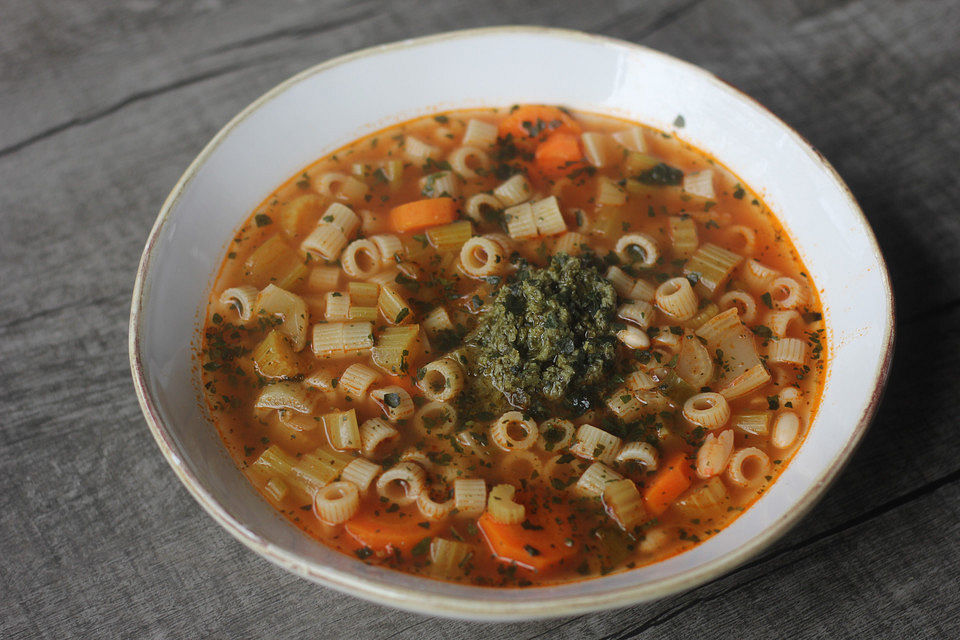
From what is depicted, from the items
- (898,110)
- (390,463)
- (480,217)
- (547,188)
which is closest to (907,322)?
(898,110)

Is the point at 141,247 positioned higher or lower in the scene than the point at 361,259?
lower

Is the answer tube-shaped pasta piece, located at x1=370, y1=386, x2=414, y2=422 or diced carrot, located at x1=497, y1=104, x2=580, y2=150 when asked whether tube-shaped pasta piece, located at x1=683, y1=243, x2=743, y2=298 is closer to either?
diced carrot, located at x1=497, y1=104, x2=580, y2=150

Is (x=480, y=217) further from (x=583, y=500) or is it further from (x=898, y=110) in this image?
(x=898, y=110)

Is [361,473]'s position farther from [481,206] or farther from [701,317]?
[701,317]

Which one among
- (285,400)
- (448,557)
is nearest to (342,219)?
(285,400)

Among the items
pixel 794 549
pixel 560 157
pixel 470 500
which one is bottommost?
pixel 794 549

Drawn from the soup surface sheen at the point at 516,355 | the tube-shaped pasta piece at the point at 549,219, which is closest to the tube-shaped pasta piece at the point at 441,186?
the soup surface sheen at the point at 516,355
